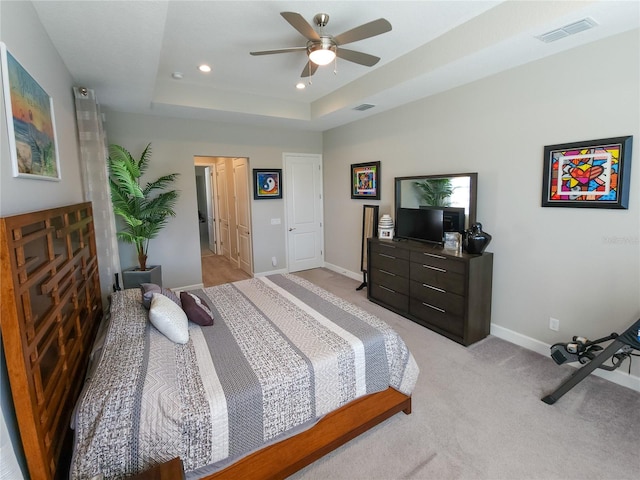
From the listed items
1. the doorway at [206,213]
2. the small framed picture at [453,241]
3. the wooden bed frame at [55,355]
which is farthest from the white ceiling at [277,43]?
the doorway at [206,213]

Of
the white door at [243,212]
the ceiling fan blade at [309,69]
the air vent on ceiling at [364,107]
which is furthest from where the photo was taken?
the white door at [243,212]

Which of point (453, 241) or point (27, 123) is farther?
point (453, 241)

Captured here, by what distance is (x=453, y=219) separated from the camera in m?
3.38

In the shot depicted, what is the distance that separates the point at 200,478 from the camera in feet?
4.57

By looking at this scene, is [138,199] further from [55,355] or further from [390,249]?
[390,249]

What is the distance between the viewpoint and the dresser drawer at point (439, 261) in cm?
299

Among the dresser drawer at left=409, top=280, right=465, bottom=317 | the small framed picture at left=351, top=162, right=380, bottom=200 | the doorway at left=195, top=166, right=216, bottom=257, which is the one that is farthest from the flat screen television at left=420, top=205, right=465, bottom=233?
the doorway at left=195, top=166, right=216, bottom=257

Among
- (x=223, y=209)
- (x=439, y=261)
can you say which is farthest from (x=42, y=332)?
(x=223, y=209)

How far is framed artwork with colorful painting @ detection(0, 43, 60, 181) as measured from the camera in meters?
1.30

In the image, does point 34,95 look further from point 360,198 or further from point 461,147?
point 360,198

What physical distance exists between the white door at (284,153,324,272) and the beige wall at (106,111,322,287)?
0.22 meters

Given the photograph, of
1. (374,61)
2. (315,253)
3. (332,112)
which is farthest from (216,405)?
(315,253)

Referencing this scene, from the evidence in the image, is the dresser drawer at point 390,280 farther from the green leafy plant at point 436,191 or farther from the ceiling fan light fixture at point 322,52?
the ceiling fan light fixture at point 322,52

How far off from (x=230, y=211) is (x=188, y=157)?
1.83 m
